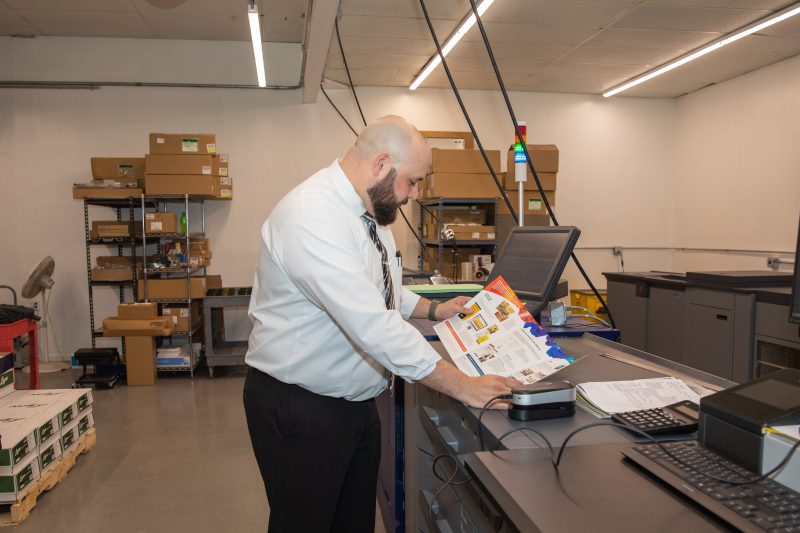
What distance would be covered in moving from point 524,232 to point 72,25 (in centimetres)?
511

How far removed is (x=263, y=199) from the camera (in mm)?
5707

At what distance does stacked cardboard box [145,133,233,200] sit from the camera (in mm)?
4801

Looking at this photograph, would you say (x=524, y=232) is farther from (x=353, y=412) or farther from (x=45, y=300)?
(x=45, y=300)

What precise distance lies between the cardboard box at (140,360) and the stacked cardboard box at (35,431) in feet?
4.39

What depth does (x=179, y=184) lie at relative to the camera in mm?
4840

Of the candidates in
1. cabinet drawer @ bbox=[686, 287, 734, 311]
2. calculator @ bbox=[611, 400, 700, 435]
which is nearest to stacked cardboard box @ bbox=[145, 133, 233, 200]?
cabinet drawer @ bbox=[686, 287, 734, 311]

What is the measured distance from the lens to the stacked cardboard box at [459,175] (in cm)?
475

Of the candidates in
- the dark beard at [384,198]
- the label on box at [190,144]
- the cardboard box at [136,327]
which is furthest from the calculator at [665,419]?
the label on box at [190,144]

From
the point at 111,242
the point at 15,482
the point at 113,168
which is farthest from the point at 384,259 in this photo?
the point at 113,168

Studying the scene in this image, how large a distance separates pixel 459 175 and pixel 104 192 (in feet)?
10.4

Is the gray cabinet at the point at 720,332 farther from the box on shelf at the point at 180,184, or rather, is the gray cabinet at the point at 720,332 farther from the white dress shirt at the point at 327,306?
the box on shelf at the point at 180,184

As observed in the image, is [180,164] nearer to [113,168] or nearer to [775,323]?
[113,168]

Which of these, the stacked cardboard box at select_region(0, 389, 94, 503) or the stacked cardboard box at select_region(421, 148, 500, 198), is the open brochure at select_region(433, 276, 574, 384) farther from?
the stacked cardboard box at select_region(421, 148, 500, 198)

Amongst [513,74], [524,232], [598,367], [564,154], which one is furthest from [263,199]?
[598,367]
